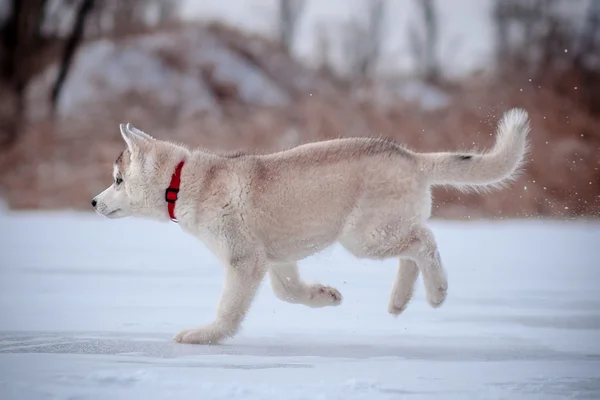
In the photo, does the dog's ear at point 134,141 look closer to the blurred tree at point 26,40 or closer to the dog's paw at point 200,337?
the dog's paw at point 200,337

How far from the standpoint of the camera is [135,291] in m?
7.90

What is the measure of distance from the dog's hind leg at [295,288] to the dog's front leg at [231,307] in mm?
598

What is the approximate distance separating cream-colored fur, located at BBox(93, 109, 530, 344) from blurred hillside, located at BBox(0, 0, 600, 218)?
739cm

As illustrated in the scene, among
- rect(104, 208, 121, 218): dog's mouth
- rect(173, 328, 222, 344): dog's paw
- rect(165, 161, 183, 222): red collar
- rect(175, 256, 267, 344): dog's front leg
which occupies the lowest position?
rect(173, 328, 222, 344): dog's paw

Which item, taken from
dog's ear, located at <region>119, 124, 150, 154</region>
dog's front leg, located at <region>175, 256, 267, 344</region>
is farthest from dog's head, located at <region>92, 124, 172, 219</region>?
dog's front leg, located at <region>175, 256, 267, 344</region>

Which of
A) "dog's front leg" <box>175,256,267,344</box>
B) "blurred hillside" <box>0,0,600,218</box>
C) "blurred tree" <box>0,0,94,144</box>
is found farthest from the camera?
"blurred tree" <box>0,0,94,144</box>

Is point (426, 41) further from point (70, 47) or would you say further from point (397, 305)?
point (397, 305)

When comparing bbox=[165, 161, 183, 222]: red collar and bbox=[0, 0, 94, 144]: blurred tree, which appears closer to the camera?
bbox=[165, 161, 183, 222]: red collar

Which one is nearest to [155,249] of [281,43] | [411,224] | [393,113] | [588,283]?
[588,283]

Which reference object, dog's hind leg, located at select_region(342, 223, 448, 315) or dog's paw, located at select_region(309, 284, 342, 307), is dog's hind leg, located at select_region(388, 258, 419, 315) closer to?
dog's hind leg, located at select_region(342, 223, 448, 315)

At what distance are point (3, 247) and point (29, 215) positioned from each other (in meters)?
4.60

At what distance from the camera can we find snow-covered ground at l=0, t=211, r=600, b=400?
4.30 meters

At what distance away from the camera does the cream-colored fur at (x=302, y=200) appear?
5.63 m

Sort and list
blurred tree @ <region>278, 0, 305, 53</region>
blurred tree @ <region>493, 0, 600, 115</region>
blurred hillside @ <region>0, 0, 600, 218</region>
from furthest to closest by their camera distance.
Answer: blurred tree @ <region>278, 0, 305, 53</region> → blurred tree @ <region>493, 0, 600, 115</region> → blurred hillside @ <region>0, 0, 600, 218</region>
